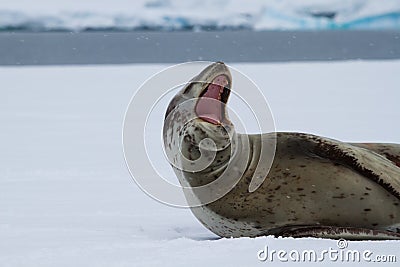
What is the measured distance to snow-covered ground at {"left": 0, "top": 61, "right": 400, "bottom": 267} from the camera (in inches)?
103

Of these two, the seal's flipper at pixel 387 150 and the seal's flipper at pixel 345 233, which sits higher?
the seal's flipper at pixel 387 150

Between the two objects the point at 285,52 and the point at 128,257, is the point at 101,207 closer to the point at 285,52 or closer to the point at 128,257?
the point at 128,257

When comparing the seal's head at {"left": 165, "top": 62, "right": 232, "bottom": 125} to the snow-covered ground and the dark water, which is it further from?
the dark water

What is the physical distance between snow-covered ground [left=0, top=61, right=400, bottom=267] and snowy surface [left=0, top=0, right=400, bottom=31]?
18.9 inches

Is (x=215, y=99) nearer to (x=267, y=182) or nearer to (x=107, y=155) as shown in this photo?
(x=267, y=182)

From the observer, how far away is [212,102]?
2.95 metres

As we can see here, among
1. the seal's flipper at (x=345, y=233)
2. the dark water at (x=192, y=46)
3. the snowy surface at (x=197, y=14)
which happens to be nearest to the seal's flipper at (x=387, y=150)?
the seal's flipper at (x=345, y=233)

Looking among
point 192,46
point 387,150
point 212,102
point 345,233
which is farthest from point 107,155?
point 192,46

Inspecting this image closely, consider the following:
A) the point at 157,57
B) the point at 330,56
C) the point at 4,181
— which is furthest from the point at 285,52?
the point at 4,181

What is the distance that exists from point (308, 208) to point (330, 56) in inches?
313

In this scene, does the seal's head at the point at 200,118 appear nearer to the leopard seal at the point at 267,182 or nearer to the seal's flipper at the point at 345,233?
the leopard seal at the point at 267,182

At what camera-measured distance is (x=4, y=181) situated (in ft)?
14.3

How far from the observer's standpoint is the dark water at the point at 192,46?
10148mm

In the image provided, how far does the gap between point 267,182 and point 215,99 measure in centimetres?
32
